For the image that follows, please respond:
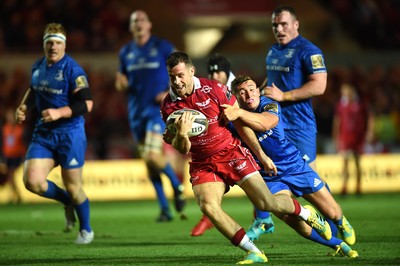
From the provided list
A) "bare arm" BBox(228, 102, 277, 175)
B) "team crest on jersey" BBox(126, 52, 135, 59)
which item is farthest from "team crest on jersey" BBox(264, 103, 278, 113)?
"team crest on jersey" BBox(126, 52, 135, 59)

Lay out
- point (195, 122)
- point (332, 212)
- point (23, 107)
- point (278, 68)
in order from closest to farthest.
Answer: point (195, 122) < point (332, 212) < point (278, 68) < point (23, 107)

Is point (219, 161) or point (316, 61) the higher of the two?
point (316, 61)

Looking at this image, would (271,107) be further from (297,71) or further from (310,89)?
(297,71)

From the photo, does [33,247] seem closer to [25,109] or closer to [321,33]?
[25,109]

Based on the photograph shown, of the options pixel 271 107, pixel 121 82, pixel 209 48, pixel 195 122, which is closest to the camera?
pixel 195 122

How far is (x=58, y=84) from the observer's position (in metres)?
10.2

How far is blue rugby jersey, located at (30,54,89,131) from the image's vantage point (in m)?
10.2

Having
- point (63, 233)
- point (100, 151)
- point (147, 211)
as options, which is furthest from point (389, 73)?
point (63, 233)

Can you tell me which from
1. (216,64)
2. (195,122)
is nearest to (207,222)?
(216,64)

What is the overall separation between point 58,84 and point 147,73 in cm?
334

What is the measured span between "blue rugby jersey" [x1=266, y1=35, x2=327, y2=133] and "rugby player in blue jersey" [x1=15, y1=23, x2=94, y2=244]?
2.30 metres

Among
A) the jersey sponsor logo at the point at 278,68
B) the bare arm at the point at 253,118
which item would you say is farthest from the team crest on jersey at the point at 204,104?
the jersey sponsor logo at the point at 278,68

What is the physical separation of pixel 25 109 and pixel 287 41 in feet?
10.4

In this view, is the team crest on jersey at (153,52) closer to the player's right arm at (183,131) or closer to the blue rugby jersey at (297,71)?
the blue rugby jersey at (297,71)
